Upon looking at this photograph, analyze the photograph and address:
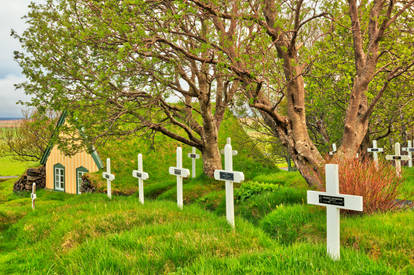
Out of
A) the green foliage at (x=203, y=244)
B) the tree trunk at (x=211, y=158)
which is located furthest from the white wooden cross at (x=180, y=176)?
the tree trunk at (x=211, y=158)

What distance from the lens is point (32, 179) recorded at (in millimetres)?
24188

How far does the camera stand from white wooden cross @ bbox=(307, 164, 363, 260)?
421 cm

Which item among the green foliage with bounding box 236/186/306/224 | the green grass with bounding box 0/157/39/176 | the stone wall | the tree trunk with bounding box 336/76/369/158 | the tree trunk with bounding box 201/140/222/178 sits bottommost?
the green grass with bounding box 0/157/39/176

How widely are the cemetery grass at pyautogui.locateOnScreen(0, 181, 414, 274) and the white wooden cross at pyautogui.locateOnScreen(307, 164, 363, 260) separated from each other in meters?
0.18

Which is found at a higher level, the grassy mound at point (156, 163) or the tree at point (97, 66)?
the tree at point (97, 66)

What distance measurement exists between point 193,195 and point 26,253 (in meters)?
7.85

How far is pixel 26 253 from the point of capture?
6504mm

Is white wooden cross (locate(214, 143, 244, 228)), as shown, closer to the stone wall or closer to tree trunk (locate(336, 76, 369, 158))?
tree trunk (locate(336, 76, 369, 158))

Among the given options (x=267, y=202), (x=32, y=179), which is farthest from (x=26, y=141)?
(x=267, y=202)

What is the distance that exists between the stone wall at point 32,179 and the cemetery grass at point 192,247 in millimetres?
18482

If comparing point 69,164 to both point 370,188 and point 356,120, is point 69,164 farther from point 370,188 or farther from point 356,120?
point 370,188

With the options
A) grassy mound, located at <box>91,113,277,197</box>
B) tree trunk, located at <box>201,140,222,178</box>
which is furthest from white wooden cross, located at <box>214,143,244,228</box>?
grassy mound, located at <box>91,113,277,197</box>

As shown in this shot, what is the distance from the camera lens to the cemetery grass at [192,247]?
13.0ft

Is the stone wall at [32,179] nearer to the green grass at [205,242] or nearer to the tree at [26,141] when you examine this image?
the tree at [26,141]
